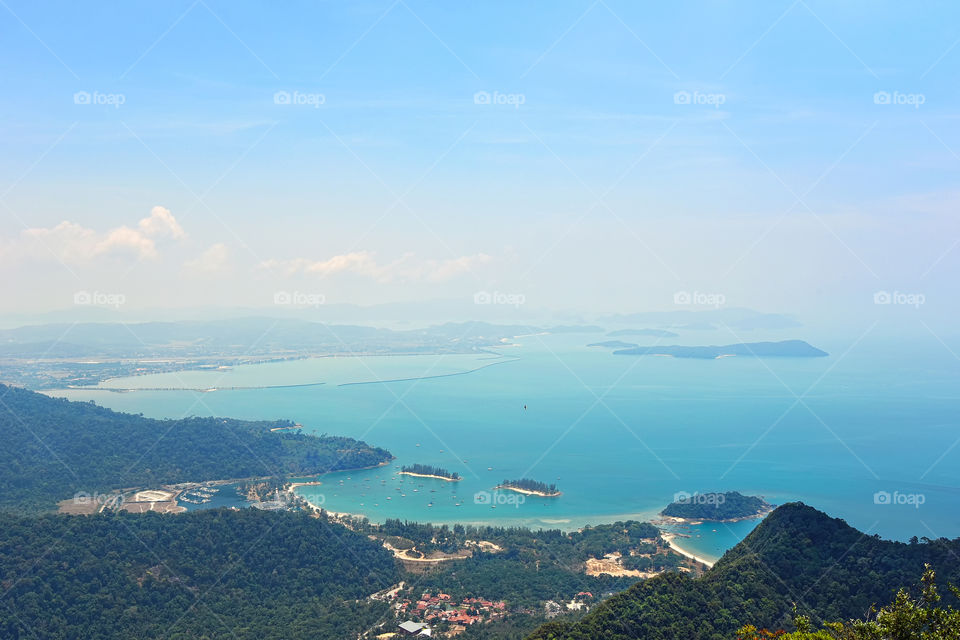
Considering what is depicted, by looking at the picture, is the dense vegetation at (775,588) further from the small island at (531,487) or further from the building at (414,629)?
the small island at (531,487)

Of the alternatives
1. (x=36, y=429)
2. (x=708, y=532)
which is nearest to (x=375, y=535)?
(x=708, y=532)

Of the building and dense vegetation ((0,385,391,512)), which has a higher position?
dense vegetation ((0,385,391,512))

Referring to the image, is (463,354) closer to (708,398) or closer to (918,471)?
(708,398)

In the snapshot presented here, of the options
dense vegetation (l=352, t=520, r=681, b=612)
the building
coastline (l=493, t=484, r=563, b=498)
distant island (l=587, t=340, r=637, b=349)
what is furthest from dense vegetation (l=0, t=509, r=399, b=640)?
distant island (l=587, t=340, r=637, b=349)

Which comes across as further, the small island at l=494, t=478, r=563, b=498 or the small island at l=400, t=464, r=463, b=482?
the small island at l=400, t=464, r=463, b=482

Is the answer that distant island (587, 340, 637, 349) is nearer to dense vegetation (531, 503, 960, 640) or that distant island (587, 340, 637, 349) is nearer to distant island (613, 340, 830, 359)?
distant island (613, 340, 830, 359)

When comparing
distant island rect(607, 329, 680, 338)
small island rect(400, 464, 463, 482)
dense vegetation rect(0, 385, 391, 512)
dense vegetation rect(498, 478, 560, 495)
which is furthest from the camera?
distant island rect(607, 329, 680, 338)
